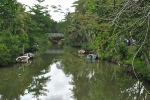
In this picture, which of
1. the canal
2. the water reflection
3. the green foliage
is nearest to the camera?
the water reflection

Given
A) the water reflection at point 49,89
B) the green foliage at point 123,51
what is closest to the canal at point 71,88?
the water reflection at point 49,89

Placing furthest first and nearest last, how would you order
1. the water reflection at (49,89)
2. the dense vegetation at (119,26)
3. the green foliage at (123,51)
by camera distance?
the green foliage at (123,51), the water reflection at (49,89), the dense vegetation at (119,26)

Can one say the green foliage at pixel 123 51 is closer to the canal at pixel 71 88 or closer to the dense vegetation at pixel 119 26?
the dense vegetation at pixel 119 26

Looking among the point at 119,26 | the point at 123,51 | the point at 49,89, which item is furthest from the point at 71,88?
the point at 119,26

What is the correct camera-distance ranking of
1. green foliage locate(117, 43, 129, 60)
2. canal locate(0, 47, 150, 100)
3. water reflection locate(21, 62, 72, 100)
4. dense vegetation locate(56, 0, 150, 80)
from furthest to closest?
1. green foliage locate(117, 43, 129, 60)
2. canal locate(0, 47, 150, 100)
3. water reflection locate(21, 62, 72, 100)
4. dense vegetation locate(56, 0, 150, 80)

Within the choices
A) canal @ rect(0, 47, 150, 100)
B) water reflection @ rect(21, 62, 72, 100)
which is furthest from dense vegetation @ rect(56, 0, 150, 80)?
water reflection @ rect(21, 62, 72, 100)

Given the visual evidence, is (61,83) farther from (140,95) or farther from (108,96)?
(140,95)

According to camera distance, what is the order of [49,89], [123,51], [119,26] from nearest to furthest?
[119,26] < [49,89] < [123,51]

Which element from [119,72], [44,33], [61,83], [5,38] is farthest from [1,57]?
[44,33]

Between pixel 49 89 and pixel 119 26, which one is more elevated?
pixel 119 26

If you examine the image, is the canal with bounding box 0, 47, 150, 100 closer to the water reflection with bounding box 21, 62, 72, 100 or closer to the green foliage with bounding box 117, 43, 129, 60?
the water reflection with bounding box 21, 62, 72, 100

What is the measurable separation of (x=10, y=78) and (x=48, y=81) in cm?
293

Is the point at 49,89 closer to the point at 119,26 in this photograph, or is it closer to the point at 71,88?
the point at 71,88

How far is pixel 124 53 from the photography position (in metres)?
18.3
